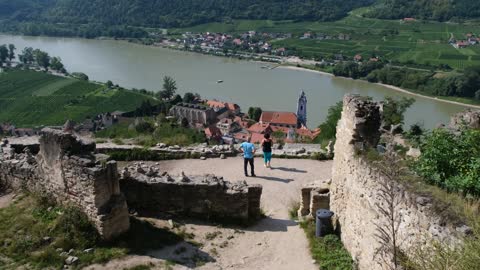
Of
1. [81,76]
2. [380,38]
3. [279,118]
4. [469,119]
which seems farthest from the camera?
[380,38]

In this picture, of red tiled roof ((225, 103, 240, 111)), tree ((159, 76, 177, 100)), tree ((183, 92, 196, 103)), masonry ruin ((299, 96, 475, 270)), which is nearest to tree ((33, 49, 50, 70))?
tree ((159, 76, 177, 100))

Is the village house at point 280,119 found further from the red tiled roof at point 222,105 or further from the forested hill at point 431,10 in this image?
the forested hill at point 431,10

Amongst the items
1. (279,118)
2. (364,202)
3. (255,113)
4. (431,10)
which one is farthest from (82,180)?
(431,10)

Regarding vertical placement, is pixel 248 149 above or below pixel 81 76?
above

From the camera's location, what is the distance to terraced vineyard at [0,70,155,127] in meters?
54.9

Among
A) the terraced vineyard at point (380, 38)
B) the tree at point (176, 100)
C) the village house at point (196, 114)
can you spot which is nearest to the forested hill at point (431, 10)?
the terraced vineyard at point (380, 38)

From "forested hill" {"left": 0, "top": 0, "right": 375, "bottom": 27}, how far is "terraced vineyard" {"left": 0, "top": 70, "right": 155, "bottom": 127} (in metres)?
53.5

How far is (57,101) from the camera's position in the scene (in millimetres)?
60969

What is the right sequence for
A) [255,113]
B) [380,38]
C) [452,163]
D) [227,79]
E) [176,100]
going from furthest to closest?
[380,38] < [227,79] < [176,100] < [255,113] < [452,163]

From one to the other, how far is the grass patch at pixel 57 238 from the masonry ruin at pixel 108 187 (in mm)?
183

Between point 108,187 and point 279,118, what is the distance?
37.9 metres

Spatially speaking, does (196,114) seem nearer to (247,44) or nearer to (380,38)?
(247,44)

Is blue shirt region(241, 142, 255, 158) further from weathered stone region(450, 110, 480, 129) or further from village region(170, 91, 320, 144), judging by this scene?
village region(170, 91, 320, 144)

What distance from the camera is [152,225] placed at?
8.18 m
